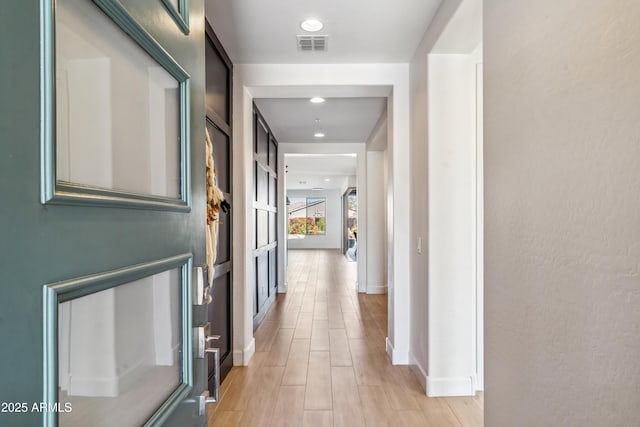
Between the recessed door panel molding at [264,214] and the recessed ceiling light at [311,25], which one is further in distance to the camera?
the recessed door panel molding at [264,214]

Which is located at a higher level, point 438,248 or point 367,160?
point 367,160

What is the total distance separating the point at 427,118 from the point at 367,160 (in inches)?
136

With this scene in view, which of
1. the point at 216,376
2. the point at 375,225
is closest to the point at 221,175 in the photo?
the point at 216,376

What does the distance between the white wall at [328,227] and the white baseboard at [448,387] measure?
41.8 feet

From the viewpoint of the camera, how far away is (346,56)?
279cm

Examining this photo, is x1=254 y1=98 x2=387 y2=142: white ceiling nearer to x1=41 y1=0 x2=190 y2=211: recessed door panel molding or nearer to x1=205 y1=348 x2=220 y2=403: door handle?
x1=41 y1=0 x2=190 y2=211: recessed door panel molding

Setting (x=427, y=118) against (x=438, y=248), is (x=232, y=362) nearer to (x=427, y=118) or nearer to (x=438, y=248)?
(x=438, y=248)

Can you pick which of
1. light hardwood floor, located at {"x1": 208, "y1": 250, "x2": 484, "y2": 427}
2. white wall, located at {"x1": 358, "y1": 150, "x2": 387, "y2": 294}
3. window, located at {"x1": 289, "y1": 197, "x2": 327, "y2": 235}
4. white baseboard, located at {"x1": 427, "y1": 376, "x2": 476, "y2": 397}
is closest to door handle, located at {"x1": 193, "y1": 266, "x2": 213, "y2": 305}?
light hardwood floor, located at {"x1": 208, "y1": 250, "x2": 484, "y2": 427}

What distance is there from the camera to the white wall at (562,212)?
32.9 inches

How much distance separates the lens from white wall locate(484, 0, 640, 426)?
836 millimetres

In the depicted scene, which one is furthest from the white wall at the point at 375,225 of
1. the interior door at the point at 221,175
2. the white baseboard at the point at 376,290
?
the interior door at the point at 221,175

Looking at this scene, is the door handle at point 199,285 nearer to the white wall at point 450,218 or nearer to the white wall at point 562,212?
the white wall at point 562,212

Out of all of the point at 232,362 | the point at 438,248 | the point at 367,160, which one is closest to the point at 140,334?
the point at 438,248

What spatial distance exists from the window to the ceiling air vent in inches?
495
